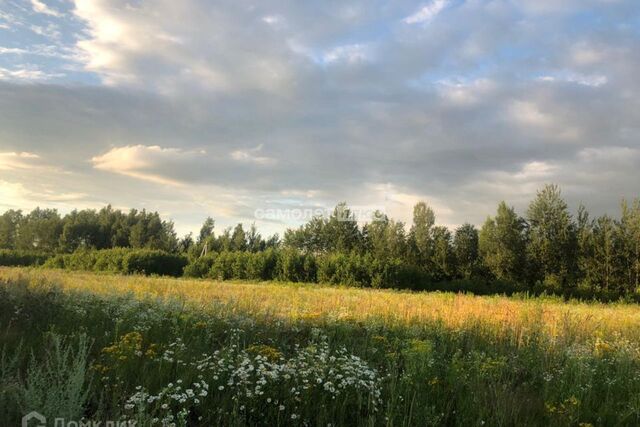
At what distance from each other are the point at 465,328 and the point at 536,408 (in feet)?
15.4

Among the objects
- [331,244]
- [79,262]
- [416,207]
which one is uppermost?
[416,207]

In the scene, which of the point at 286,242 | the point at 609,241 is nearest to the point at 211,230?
the point at 286,242

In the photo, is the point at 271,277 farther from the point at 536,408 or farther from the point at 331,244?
the point at 536,408

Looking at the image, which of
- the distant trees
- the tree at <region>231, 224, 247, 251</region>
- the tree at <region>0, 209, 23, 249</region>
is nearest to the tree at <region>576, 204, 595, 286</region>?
the tree at <region>231, 224, 247, 251</region>

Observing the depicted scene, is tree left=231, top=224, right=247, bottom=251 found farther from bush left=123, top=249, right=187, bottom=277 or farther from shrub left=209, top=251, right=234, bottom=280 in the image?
shrub left=209, top=251, right=234, bottom=280

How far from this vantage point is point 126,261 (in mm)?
51219

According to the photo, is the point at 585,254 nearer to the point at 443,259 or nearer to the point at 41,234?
the point at 443,259

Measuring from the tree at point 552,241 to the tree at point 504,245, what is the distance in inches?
41.8

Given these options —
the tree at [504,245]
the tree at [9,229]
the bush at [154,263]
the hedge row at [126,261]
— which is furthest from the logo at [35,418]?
the tree at [9,229]

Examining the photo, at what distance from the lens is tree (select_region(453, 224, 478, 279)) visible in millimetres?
Result: 47728

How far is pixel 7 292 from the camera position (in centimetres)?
920

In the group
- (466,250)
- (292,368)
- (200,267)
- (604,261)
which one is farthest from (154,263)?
(292,368)

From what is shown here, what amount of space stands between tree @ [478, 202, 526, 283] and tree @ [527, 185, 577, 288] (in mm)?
1061

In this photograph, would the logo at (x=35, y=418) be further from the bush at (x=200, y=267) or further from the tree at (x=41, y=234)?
the tree at (x=41, y=234)
